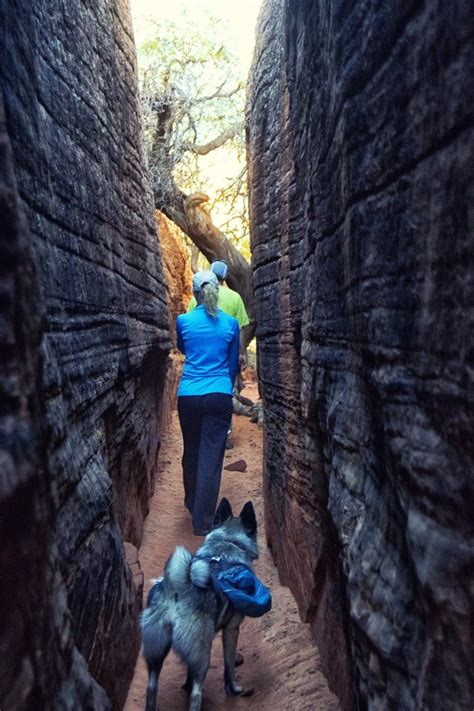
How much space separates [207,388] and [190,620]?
8.81ft

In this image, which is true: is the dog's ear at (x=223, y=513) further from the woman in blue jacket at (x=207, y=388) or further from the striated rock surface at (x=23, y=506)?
the striated rock surface at (x=23, y=506)

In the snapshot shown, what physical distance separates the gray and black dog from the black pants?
6.47 ft

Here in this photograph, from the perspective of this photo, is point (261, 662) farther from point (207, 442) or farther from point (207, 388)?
point (207, 388)

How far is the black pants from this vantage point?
5609mm

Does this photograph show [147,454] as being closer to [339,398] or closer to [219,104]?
[339,398]

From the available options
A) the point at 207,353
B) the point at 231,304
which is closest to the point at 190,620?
the point at 207,353

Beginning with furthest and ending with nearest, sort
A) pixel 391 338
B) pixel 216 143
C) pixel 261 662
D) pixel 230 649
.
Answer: pixel 216 143 → pixel 261 662 → pixel 230 649 → pixel 391 338

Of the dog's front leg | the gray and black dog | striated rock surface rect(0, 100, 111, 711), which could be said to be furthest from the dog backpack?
striated rock surface rect(0, 100, 111, 711)

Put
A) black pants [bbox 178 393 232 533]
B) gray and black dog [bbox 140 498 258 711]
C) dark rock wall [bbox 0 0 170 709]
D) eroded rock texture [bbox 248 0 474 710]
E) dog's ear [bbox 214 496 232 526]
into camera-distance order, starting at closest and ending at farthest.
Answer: eroded rock texture [bbox 248 0 474 710] < dark rock wall [bbox 0 0 170 709] < gray and black dog [bbox 140 498 258 711] < dog's ear [bbox 214 496 232 526] < black pants [bbox 178 393 232 533]

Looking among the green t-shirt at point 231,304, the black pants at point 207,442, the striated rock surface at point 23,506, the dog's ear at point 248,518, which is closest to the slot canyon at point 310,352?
the striated rock surface at point 23,506

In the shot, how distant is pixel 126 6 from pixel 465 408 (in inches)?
199

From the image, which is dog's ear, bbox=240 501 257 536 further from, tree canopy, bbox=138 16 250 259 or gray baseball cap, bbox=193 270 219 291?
tree canopy, bbox=138 16 250 259

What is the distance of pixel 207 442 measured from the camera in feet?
18.6

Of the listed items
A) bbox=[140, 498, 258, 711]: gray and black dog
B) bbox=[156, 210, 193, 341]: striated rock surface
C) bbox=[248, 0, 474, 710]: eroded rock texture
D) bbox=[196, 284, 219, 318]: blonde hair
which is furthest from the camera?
bbox=[156, 210, 193, 341]: striated rock surface
